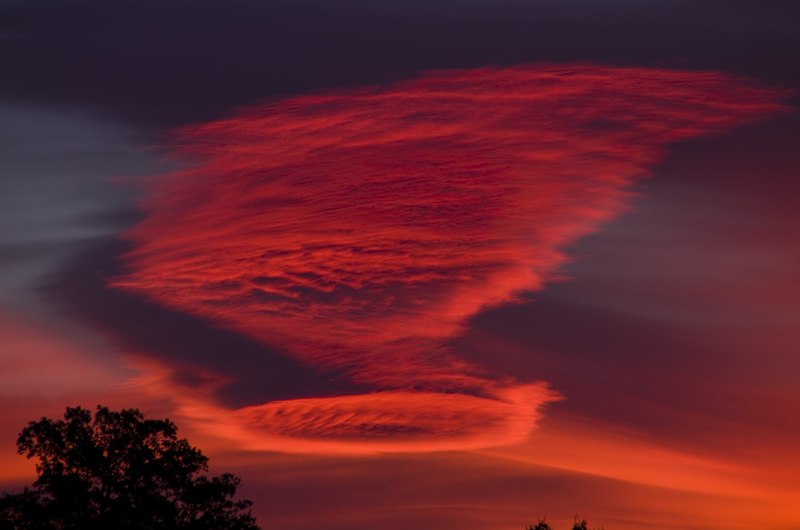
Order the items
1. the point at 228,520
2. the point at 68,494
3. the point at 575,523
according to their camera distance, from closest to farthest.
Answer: the point at 68,494
the point at 228,520
the point at 575,523

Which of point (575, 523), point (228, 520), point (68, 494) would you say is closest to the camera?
point (68, 494)

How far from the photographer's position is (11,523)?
37.8 meters

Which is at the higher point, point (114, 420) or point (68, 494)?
point (114, 420)

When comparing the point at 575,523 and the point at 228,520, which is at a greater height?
the point at 575,523

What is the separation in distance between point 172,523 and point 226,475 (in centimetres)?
287

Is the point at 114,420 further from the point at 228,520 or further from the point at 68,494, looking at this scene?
the point at 228,520

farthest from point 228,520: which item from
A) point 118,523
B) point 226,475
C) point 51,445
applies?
point 51,445

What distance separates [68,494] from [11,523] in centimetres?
248

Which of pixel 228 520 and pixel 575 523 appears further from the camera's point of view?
pixel 575 523

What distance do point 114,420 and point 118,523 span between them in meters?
3.94

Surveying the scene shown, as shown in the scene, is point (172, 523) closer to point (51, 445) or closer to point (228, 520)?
point (228, 520)

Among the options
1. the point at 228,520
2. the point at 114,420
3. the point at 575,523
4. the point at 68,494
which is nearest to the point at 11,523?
the point at 68,494

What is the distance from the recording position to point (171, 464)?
3941 cm

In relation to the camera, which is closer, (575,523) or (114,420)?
(114,420)
